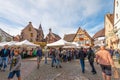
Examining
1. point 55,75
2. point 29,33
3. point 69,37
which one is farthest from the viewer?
point 69,37

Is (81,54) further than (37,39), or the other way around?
(37,39)

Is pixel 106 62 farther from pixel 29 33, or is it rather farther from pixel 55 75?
pixel 29 33

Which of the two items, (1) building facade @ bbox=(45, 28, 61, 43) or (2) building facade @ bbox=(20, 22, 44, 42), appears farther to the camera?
(1) building facade @ bbox=(45, 28, 61, 43)

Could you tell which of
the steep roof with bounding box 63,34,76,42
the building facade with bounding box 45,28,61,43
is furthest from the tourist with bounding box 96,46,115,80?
the building facade with bounding box 45,28,61,43

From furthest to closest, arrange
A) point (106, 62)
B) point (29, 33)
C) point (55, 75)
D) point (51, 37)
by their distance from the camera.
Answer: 1. point (51, 37)
2. point (29, 33)
3. point (55, 75)
4. point (106, 62)

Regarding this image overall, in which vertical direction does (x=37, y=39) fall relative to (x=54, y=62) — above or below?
above

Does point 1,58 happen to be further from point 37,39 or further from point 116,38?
point 37,39

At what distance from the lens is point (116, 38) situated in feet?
118

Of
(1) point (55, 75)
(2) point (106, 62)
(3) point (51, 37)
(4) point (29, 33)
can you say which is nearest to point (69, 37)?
(3) point (51, 37)

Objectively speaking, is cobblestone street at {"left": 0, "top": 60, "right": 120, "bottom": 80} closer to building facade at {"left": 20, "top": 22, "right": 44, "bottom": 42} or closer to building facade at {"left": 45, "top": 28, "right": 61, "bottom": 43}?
building facade at {"left": 20, "top": 22, "right": 44, "bottom": 42}

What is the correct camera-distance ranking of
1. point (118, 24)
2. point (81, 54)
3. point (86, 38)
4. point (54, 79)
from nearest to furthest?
point (54, 79)
point (81, 54)
point (118, 24)
point (86, 38)

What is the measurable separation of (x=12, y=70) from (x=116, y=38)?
102 ft

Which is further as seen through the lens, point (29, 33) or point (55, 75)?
point (29, 33)

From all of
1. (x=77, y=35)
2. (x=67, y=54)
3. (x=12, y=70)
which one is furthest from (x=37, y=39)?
(x=12, y=70)
